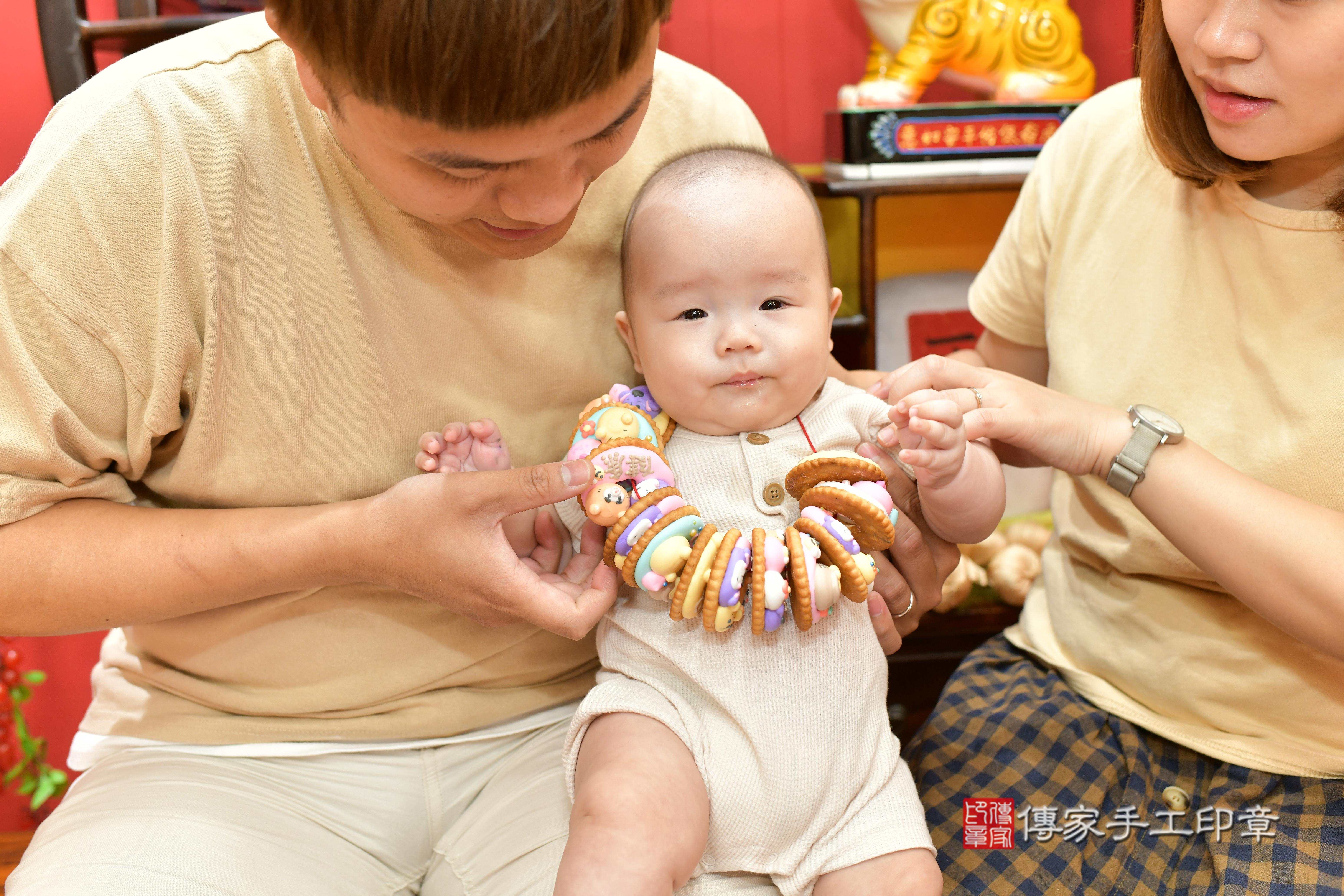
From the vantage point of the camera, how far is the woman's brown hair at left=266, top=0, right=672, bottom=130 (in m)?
0.80

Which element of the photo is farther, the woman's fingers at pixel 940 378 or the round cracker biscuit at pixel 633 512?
the woman's fingers at pixel 940 378

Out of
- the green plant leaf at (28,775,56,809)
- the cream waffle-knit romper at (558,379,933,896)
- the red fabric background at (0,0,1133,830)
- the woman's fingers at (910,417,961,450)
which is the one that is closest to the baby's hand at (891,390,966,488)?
the woman's fingers at (910,417,961,450)

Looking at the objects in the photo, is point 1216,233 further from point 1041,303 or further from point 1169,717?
point 1169,717

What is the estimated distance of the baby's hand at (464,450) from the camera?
1.22m

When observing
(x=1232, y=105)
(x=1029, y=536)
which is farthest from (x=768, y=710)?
(x=1029, y=536)

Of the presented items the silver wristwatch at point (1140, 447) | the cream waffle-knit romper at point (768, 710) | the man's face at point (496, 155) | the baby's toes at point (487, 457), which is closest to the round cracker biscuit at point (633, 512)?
the cream waffle-knit romper at point (768, 710)

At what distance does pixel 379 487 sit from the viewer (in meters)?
1.25

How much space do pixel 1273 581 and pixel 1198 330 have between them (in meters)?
0.36

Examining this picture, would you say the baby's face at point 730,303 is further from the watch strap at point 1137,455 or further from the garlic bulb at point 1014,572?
the garlic bulb at point 1014,572

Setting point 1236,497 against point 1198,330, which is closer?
point 1236,497

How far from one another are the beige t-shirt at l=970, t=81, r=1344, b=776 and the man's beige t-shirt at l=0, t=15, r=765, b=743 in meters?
0.57

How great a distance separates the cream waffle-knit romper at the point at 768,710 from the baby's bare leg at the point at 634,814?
0.07 feet

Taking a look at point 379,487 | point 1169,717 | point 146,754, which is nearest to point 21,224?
point 379,487

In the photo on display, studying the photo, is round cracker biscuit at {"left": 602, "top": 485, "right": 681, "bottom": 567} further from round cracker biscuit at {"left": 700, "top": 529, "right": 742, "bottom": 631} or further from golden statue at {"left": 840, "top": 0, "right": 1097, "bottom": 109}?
golden statue at {"left": 840, "top": 0, "right": 1097, "bottom": 109}
